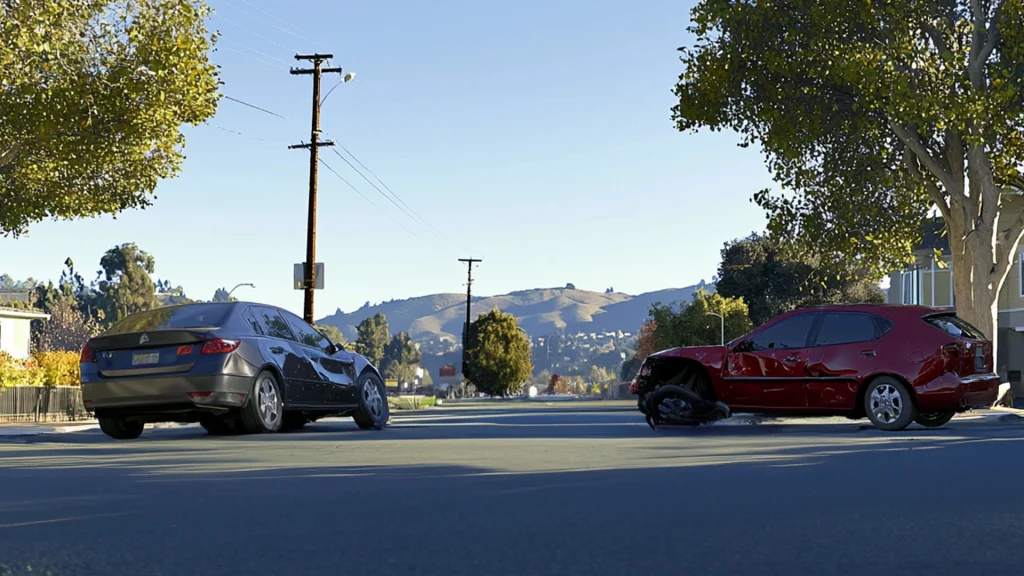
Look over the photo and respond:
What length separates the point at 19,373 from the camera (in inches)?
1015

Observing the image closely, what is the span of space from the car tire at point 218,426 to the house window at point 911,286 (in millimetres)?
42390

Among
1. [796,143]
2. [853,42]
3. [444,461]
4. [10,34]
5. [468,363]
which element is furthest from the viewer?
[468,363]

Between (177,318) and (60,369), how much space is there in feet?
40.7

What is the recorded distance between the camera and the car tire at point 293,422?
18094 mm

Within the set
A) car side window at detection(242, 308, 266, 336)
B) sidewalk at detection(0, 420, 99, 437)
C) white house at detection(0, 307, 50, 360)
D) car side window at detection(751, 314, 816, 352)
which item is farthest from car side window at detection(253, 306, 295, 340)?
white house at detection(0, 307, 50, 360)

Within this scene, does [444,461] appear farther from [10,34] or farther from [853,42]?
[853,42]

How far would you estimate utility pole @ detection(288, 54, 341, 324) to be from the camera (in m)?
35.1

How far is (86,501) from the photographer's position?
8352mm

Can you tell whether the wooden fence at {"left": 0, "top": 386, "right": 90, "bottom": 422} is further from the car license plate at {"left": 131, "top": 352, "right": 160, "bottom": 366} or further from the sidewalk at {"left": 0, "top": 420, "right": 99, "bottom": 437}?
the car license plate at {"left": 131, "top": 352, "right": 160, "bottom": 366}

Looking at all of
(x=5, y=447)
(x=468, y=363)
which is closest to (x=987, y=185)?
(x=5, y=447)

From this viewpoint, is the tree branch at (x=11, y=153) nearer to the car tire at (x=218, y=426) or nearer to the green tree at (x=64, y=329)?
the car tire at (x=218, y=426)

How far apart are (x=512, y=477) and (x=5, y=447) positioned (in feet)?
23.7

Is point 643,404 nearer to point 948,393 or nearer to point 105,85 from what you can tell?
point 948,393

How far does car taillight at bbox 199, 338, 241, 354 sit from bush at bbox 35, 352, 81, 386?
12105mm
